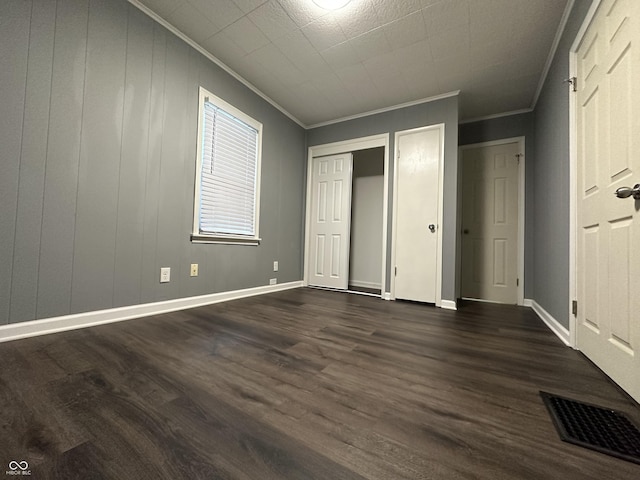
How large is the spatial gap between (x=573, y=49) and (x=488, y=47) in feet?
2.21

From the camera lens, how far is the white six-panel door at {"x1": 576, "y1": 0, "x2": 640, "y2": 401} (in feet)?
3.35

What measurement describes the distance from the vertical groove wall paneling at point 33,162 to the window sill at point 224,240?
986 mm

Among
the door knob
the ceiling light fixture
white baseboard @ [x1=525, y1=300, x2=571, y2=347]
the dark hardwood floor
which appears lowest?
the dark hardwood floor

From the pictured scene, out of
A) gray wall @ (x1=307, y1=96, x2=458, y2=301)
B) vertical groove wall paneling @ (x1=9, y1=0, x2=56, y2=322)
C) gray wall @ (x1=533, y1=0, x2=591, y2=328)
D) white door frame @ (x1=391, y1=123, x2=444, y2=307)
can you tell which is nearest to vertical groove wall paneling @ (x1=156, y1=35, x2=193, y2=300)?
vertical groove wall paneling @ (x1=9, y1=0, x2=56, y2=322)

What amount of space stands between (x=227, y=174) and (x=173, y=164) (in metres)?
0.56

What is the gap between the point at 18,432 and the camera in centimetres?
72

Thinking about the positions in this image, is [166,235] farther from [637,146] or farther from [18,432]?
[637,146]

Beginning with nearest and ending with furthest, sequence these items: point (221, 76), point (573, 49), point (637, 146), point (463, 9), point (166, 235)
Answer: point (637, 146) < point (573, 49) < point (463, 9) < point (166, 235) < point (221, 76)

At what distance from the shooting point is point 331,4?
70.8 inches

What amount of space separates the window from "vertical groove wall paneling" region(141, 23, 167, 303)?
0.33 meters

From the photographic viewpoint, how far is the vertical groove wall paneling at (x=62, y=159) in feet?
4.84

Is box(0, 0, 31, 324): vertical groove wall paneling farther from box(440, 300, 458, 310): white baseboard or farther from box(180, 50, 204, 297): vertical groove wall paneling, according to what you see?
box(440, 300, 458, 310): white baseboard

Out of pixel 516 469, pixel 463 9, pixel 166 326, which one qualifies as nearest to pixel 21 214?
pixel 166 326

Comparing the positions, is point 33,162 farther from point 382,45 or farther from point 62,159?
point 382,45
